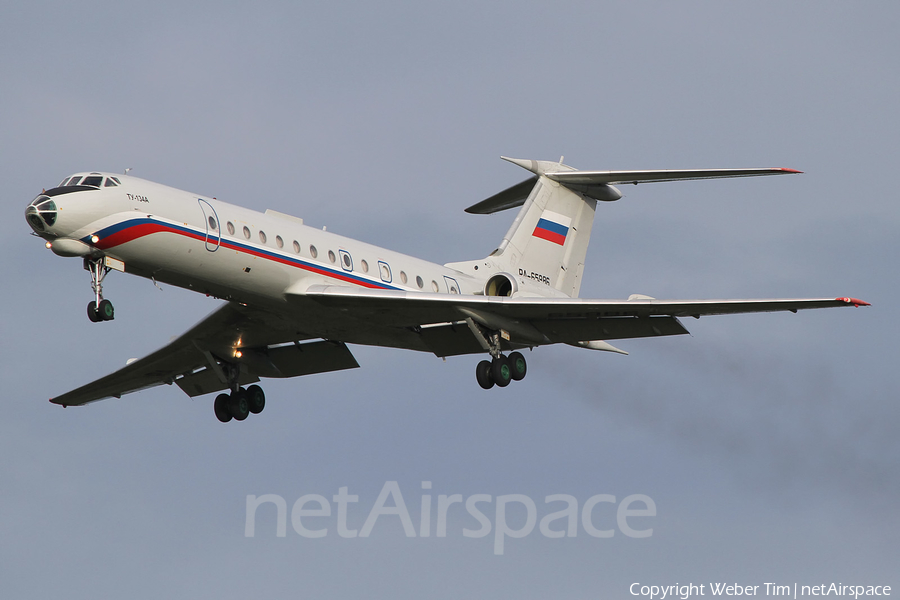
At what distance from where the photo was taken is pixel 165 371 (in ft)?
100

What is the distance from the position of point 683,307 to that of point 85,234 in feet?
37.5

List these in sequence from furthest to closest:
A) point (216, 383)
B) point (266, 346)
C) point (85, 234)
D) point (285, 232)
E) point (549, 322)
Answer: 1. point (216, 383)
2. point (266, 346)
3. point (549, 322)
4. point (285, 232)
5. point (85, 234)

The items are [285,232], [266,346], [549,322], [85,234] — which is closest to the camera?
[85,234]

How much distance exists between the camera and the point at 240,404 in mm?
A: 29422

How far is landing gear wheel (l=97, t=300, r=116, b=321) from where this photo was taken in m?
22.8

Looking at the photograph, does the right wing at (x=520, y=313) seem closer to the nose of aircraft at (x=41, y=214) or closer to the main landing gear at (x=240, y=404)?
the main landing gear at (x=240, y=404)

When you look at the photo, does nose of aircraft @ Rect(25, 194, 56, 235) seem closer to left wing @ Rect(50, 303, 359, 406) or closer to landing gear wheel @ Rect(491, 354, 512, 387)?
left wing @ Rect(50, 303, 359, 406)

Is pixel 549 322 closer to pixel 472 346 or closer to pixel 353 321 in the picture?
pixel 472 346

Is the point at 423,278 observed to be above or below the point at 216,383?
above

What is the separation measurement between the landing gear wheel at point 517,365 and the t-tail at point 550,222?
3.18m

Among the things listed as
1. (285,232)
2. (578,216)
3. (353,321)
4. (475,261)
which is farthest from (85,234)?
(578,216)

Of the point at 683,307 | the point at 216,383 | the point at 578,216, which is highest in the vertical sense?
the point at 578,216

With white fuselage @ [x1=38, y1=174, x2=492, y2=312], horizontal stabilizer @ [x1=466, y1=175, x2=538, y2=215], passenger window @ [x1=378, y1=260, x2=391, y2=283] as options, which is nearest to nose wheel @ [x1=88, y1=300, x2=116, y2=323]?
white fuselage @ [x1=38, y1=174, x2=492, y2=312]

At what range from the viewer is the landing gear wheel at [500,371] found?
2661 cm
